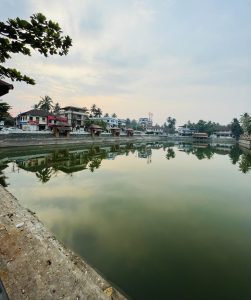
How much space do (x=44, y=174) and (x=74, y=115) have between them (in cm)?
5047

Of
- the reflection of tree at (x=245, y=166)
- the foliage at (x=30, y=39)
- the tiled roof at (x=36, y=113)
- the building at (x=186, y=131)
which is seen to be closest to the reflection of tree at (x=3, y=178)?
the foliage at (x=30, y=39)

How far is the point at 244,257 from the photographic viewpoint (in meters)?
7.84

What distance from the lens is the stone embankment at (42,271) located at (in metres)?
4.82

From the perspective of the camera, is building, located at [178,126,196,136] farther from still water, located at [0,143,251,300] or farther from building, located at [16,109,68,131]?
still water, located at [0,143,251,300]

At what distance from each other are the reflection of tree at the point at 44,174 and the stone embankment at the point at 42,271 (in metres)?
12.1

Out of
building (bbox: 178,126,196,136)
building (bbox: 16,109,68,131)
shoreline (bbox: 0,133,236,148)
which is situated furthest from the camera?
building (bbox: 178,126,196,136)

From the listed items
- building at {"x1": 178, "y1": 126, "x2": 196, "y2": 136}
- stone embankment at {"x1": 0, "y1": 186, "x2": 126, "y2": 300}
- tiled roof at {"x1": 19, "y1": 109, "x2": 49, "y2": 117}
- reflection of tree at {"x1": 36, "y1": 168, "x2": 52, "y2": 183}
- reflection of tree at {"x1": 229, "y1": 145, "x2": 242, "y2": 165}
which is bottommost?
reflection of tree at {"x1": 229, "y1": 145, "x2": 242, "y2": 165}

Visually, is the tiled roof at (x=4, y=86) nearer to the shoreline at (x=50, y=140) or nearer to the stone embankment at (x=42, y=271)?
the stone embankment at (x=42, y=271)

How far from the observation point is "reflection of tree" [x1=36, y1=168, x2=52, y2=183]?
764 inches

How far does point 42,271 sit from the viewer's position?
5434 mm

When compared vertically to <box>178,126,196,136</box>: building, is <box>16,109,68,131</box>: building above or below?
above

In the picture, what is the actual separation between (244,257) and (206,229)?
2.26 m

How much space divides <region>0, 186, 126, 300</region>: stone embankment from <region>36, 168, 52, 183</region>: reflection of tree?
1215 cm

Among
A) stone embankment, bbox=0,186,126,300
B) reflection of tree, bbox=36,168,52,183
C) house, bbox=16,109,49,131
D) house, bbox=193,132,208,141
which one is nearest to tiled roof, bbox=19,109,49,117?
house, bbox=16,109,49,131
